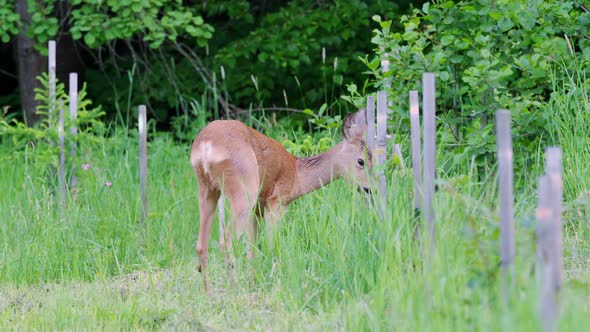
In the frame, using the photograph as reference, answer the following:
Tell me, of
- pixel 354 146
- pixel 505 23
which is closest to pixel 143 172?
pixel 354 146

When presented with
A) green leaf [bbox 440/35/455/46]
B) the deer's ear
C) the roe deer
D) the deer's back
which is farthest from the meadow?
green leaf [bbox 440/35/455/46]

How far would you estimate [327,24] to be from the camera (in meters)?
11.9

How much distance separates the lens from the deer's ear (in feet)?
25.0

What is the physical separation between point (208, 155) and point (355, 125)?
55.3 inches

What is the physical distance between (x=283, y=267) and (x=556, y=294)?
2861 mm

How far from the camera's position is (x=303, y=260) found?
5879mm

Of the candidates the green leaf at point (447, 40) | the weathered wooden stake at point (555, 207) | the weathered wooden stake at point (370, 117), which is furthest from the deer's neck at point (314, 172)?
the weathered wooden stake at point (555, 207)

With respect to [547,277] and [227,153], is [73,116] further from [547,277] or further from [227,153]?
[547,277]

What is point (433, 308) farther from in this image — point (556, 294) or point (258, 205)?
point (258, 205)

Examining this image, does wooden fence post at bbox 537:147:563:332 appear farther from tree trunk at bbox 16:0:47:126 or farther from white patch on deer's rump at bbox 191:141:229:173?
tree trunk at bbox 16:0:47:126

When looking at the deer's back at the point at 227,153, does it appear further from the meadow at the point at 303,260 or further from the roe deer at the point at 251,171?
the meadow at the point at 303,260

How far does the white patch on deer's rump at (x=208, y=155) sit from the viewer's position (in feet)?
22.5

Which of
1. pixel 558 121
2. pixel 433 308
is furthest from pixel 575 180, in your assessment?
pixel 433 308

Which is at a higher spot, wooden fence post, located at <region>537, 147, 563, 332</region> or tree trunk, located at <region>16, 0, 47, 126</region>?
tree trunk, located at <region>16, 0, 47, 126</region>
